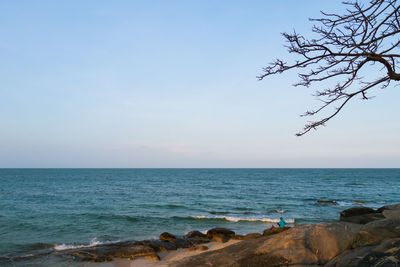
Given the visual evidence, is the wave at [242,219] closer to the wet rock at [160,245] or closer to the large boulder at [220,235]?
the large boulder at [220,235]

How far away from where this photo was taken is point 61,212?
27328 mm

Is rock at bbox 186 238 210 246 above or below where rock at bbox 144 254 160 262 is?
below

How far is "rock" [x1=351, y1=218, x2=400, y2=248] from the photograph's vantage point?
7.24m

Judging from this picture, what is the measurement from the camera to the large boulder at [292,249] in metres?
7.35

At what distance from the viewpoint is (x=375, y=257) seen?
541 centimetres

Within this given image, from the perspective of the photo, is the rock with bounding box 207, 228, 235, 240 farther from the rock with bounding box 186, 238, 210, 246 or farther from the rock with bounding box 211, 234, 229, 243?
the rock with bounding box 186, 238, 210, 246

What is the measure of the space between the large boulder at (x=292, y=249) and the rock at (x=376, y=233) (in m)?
0.24

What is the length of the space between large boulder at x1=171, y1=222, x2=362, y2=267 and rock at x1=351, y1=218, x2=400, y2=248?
24 cm

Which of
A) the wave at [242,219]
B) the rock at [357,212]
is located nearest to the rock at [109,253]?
the wave at [242,219]

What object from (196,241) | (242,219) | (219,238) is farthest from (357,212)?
(196,241)

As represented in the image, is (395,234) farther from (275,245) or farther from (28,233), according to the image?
(28,233)

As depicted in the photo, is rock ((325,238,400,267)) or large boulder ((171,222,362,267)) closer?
rock ((325,238,400,267))

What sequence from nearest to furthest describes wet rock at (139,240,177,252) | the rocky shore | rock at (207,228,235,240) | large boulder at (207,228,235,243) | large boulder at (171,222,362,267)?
the rocky shore
large boulder at (171,222,362,267)
wet rock at (139,240,177,252)
large boulder at (207,228,235,243)
rock at (207,228,235,240)

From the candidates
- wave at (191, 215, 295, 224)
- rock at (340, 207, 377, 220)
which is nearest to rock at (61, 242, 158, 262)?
wave at (191, 215, 295, 224)
